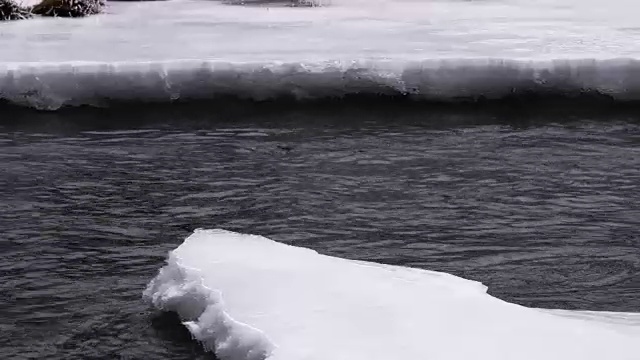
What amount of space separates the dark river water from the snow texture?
0.77ft

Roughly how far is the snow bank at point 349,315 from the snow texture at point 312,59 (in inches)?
146

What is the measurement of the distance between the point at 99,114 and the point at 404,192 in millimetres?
2828

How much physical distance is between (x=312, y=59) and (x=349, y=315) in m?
4.92

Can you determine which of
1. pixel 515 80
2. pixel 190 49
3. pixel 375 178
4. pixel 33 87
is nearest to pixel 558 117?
pixel 515 80

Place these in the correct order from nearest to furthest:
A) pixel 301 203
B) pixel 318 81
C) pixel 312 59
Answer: pixel 301 203, pixel 318 81, pixel 312 59

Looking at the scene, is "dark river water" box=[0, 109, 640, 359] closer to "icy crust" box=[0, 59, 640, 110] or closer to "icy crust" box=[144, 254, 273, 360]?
"icy crust" box=[144, 254, 273, 360]

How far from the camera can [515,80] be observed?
823cm

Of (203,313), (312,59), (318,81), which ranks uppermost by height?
(312,59)

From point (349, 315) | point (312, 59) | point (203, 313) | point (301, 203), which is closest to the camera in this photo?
point (349, 315)

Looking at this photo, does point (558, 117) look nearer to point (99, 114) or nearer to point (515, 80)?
point (515, 80)

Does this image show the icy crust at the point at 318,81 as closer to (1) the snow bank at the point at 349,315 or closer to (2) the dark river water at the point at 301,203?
(2) the dark river water at the point at 301,203

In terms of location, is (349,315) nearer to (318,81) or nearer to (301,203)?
(301,203)

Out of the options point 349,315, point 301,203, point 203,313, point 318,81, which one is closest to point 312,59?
point 318,81

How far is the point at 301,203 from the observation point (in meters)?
6.02
